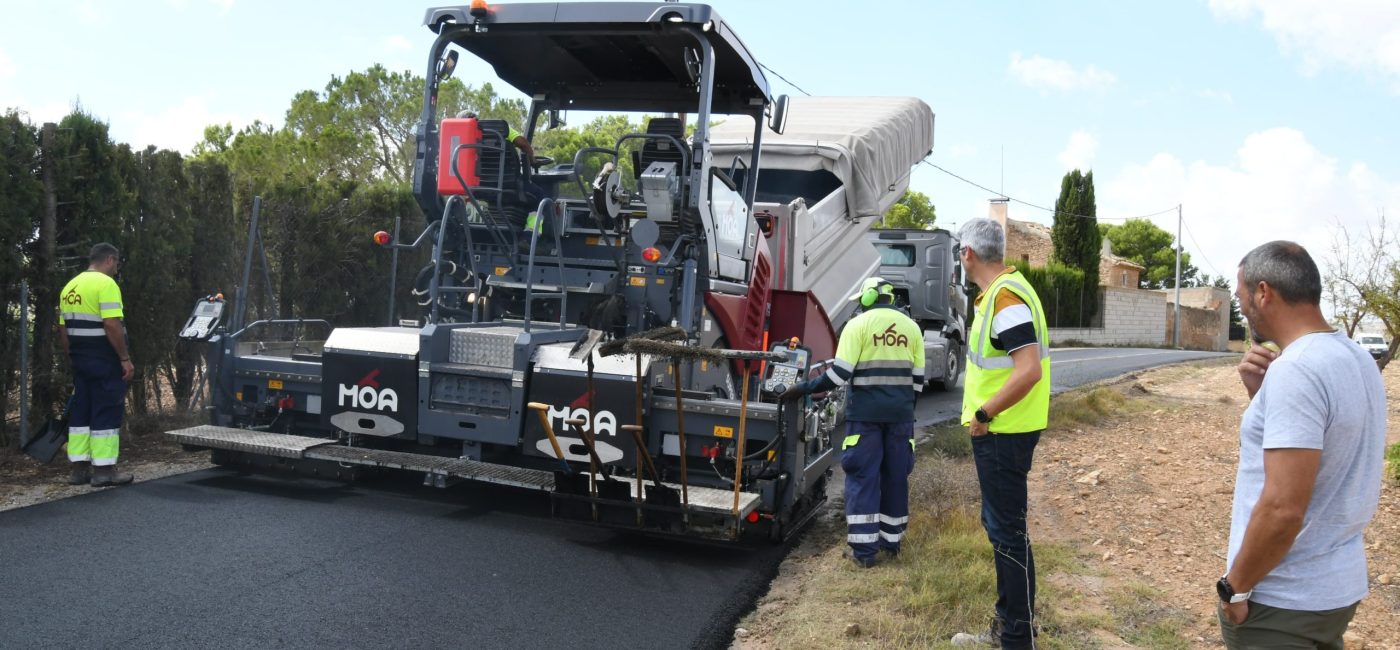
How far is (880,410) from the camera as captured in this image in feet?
18.4

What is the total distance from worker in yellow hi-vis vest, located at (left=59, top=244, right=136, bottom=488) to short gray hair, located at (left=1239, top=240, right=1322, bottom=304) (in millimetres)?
6516

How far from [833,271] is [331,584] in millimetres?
5797

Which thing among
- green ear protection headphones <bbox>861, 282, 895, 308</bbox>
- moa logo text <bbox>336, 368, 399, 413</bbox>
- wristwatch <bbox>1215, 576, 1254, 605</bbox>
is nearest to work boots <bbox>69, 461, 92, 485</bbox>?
moa logo text <bbox>336, 368, 399, 413</bbox>

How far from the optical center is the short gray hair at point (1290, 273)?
2.41 meters

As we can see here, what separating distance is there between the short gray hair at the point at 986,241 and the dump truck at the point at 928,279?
367 inches

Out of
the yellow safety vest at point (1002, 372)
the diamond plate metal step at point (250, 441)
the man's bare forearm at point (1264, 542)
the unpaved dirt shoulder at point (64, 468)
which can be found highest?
the yellow safety vest at point (1002, 372)

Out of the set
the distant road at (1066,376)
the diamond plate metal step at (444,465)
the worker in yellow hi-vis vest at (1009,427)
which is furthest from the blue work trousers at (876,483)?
the distant road at (1066,376)

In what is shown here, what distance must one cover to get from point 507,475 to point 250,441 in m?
1.71

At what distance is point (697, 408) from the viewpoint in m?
5.58

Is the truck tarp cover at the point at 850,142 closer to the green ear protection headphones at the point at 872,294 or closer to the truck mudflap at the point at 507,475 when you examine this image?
the green ear protection headphones at the point at 872,294

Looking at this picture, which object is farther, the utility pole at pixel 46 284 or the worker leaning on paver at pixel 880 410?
the utility pole at pixel 46 284

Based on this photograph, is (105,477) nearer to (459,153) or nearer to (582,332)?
(459,153)

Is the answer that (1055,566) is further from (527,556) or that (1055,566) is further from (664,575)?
(527,556)

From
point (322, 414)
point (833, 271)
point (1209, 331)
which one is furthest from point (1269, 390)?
point (1209, 331)
